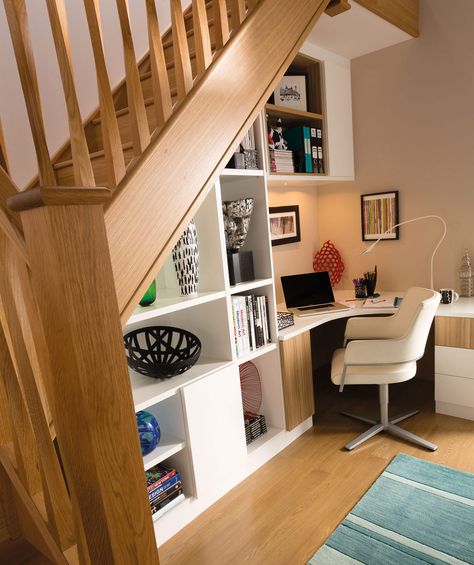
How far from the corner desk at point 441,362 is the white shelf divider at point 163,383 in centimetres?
51

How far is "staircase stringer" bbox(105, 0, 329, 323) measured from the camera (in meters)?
1.35

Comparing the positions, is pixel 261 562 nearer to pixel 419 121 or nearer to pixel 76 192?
pixel 76 192

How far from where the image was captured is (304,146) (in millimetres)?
2787

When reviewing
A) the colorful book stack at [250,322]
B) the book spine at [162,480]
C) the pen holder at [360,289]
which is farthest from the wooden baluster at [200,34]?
the pen holder at [360,289]

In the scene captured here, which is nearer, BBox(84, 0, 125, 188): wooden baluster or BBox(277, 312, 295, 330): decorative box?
BBox(84, 0, 125, 188): wooden baluster

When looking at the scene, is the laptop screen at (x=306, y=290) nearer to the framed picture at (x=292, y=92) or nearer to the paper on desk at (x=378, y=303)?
the paper on desk at (x=378, y=303)

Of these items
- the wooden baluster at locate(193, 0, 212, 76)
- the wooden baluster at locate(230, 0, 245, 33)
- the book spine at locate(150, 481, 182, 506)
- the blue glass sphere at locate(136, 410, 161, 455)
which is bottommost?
the book spine at locate(150, 481, 182, 506)

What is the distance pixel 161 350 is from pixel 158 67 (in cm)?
130

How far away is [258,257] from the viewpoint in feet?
8.00

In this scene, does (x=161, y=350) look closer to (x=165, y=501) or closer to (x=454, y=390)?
(x=165, y=501)

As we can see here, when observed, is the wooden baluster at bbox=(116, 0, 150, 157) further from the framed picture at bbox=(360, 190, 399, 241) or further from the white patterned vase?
the framed picture at bbox=(360, 190, 399, 241)

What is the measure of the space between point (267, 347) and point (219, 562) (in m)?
1.07

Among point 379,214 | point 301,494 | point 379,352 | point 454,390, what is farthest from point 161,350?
point 379,214

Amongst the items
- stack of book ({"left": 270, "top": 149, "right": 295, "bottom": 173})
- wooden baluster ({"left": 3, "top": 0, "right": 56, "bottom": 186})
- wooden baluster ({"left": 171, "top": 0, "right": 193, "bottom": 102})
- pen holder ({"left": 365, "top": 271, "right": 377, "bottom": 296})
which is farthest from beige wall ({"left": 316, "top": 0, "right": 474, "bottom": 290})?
wooden baluster ({"left": 3, "top": 0, "right": 56, "bottom": 186})
